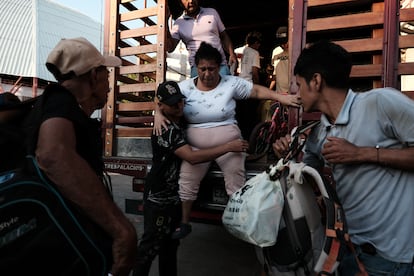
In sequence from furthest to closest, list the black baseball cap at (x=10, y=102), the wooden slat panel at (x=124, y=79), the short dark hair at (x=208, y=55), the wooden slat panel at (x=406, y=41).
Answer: the wooden slat panel at (x=124, y=79) → the short dark hair at (x=208, y=55) → the wooden slat panel at (x=406, y=41) → the black baseball cap at (x=10, y=102)

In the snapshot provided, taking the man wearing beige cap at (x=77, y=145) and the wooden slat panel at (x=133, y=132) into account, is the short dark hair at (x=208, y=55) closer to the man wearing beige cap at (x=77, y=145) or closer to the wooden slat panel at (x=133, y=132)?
the wooden slat panel at (x=133, y=132)

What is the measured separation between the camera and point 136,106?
12.2 feet

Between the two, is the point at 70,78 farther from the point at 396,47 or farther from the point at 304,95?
the point at 396,47

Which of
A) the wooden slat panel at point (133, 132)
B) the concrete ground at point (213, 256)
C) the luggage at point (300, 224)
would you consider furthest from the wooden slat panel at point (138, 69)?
the luggage at point (300, 224)

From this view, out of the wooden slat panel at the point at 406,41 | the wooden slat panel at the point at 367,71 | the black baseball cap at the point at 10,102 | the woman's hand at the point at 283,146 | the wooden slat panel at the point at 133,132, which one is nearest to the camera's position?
the black baseball cap at the point at 10,102

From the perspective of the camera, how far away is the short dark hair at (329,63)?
153cm

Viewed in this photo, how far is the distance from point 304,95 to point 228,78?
57.2 inches

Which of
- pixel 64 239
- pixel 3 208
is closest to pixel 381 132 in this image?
pixel 64 239

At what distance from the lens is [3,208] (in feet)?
3.68

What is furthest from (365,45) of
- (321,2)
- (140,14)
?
(140,14)

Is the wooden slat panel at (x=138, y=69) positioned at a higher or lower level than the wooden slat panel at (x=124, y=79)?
higher

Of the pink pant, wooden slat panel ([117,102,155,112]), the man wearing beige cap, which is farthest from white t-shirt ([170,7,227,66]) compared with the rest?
the man wearing beige cap

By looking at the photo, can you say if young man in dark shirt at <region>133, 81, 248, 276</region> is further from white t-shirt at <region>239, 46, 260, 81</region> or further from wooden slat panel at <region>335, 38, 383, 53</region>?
white t-shirt at <region>239, 46, 260, 81</region>

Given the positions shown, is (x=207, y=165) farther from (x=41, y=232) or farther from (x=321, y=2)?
(x=41, y=232)
